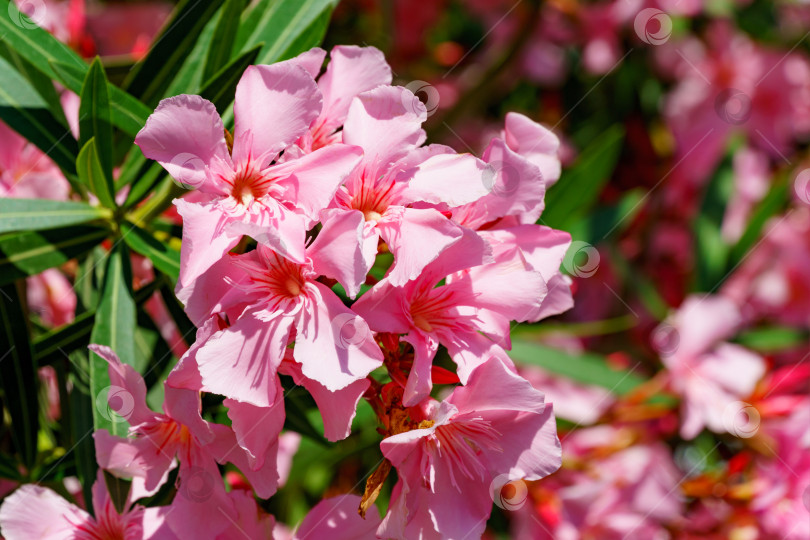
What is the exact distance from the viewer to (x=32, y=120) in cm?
99

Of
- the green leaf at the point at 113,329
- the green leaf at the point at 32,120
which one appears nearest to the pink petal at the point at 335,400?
the green leaf at the point at 113,329

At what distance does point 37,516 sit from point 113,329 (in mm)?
231

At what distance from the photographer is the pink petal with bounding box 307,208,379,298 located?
721mm

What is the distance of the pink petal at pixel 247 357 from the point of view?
73cm

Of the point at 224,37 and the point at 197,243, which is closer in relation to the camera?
the point at 197,243

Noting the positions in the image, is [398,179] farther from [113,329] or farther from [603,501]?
[603,501]

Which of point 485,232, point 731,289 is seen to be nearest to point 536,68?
point 731,289

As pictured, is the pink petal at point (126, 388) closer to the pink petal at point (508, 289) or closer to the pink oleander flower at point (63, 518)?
the pink oleander flower at point (63, 518)

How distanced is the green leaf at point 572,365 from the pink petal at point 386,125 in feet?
2.69

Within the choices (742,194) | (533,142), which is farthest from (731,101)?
(533,142)

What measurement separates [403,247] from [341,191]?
88 mm

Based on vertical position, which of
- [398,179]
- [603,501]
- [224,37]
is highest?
[398,179]

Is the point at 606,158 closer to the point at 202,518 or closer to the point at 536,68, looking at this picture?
the point at 536,68

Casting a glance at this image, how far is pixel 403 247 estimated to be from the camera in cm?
76
